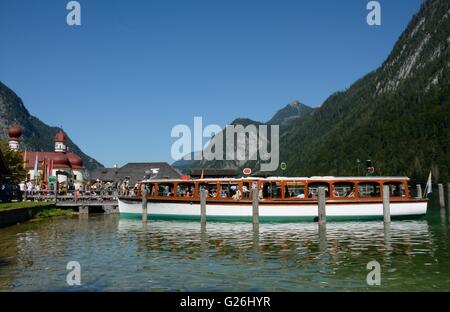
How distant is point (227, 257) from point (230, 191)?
777 inches

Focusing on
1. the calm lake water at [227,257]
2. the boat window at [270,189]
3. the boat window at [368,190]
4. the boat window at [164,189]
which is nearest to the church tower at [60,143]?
the boat window at [164,189]

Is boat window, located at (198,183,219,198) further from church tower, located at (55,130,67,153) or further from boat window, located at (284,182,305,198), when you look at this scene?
church tower, located at (55,130,67,153)

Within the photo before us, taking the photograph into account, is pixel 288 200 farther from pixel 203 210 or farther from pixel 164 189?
pixel 164 189

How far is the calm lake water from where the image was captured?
15.5 m

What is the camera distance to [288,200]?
3712 cm

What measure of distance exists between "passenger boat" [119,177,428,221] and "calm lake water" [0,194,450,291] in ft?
11.3

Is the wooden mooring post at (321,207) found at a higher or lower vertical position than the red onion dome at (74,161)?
lower

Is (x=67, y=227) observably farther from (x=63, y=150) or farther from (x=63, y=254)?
(x=63, y=150)

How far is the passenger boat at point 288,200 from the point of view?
36.9 metres

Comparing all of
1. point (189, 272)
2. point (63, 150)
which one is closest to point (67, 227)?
point (189, 272)

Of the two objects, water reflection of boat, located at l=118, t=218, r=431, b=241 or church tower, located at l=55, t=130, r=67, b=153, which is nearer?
water reflection of boat, located at l=118, t=218, r=431, b=241

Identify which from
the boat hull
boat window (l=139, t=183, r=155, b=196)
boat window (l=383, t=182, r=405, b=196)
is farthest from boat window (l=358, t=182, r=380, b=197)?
boat window (l=139, t=183, r=155, b=196)

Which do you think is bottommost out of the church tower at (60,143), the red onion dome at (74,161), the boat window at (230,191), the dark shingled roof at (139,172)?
the boat window at (230,191)

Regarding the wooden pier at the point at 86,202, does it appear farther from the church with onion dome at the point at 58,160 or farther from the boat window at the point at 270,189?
the church with onion dome at the point at 58,160
